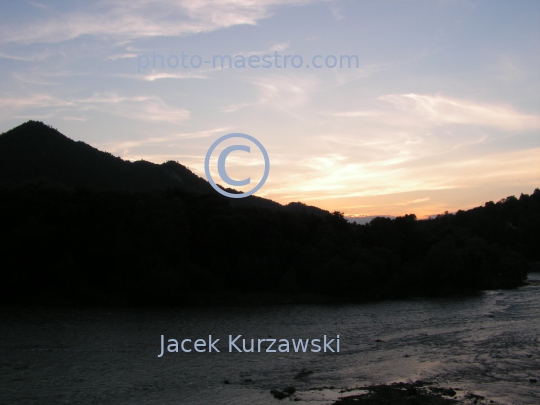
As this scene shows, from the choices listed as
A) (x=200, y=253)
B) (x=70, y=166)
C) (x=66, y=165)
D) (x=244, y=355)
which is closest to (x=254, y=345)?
(x=244, y=355)

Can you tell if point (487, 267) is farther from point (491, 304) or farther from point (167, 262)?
point (167, 262)

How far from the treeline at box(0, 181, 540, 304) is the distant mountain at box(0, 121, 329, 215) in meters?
5.51

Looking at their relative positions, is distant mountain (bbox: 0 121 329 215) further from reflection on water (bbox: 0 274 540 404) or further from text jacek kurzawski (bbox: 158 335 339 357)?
text jacek kurzawski (bbox: 158 335 339 357)

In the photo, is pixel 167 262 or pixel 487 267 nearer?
pixel 167 262

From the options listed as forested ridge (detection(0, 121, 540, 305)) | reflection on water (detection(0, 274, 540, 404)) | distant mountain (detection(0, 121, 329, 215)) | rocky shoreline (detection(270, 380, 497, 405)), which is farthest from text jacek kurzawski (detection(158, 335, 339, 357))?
distant mountain (detection(0, 121, 329, 215))

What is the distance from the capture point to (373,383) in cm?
1475

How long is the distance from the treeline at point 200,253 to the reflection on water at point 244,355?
401cm

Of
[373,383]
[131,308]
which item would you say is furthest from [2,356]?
[131,308]

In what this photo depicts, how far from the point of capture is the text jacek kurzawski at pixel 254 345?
20.1 m

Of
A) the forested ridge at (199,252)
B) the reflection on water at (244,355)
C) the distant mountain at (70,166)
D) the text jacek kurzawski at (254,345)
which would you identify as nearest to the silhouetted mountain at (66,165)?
the distant mountain at (70,166)

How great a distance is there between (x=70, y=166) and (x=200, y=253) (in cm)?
1996

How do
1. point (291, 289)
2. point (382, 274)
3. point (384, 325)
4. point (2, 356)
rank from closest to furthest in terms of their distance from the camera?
point (2, 356) → point (384, 325) → point (291, 289) → point (382, 274)

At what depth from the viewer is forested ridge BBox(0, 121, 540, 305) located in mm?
34969

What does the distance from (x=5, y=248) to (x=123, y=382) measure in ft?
77.2
